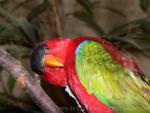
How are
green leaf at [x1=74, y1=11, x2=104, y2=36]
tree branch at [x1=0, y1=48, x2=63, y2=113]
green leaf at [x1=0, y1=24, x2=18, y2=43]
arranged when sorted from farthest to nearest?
green leaf at [x1=74, y1=11, x2=104, y2=36]
green leaf at [x1=0, y1=24, x2=18, y2=43]
tree branch at [x1=0, y1=48, x2=63, y2=113]

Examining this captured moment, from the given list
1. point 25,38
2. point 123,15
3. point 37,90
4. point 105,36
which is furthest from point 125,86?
point 123,15

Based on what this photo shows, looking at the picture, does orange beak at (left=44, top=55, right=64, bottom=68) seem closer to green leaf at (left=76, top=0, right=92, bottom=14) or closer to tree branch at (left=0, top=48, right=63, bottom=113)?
tree branch at (left=0, top=48, right=63, bottom=113)

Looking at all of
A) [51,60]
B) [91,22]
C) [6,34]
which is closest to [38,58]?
[51,60]

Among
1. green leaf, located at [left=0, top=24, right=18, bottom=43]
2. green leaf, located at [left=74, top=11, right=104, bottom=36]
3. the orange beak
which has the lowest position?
green leaf, located at [left=74, top=11, right=104, bottom=36]

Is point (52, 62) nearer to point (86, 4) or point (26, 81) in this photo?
point (26, 81)

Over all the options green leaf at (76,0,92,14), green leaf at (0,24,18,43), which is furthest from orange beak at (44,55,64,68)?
green leaf at (76,0,92,14)

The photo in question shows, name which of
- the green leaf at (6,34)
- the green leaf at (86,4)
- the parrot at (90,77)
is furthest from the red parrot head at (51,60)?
the green leaf at (86,4)

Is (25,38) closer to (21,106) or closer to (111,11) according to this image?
(21,106)

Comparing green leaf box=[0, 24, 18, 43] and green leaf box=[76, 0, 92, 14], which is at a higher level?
green leaf box=[0, 24, 18, 43]

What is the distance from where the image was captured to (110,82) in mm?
583

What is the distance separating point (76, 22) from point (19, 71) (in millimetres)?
913

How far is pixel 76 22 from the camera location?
143cm

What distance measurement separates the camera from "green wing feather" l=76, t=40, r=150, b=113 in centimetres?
58

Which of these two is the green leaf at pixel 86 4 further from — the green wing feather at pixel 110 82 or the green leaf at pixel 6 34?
the green wing feather at pixel 110 82
